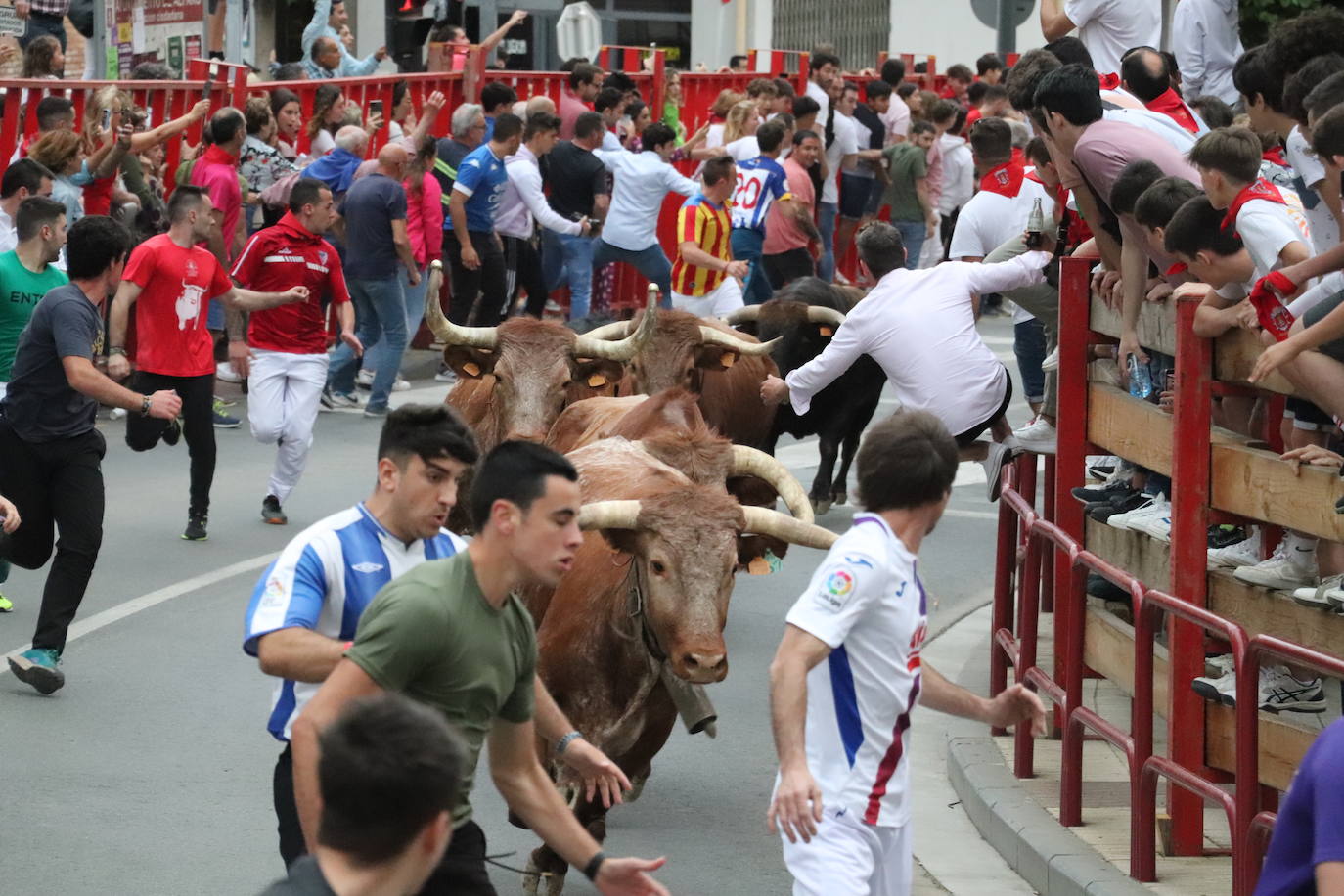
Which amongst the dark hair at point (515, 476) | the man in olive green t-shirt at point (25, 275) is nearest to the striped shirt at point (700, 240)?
the man in olive green t-shirt at point (25, 275)

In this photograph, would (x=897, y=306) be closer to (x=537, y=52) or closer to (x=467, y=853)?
(x=467, y=853)

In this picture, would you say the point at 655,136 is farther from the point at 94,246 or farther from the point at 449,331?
the point at 94,246

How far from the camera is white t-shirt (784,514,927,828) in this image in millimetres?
4945

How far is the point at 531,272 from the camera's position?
1947 cm

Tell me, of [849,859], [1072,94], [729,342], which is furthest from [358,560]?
[729,342]

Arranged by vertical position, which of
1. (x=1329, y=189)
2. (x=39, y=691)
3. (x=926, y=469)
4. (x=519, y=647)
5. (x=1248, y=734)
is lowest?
(x=39, y=691)

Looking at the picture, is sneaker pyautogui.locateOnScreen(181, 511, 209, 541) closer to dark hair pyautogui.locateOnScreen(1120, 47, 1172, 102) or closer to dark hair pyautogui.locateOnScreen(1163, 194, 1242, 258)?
dark hair pyautogui.locateOnScreen(1120, 47, 1172, 102)

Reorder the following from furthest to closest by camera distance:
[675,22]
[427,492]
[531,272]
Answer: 1. [675,22]
2. [531,272]
3. [427,492]

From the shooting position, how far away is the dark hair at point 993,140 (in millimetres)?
13469

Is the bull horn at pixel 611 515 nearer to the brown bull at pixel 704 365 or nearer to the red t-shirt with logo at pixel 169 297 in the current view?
the brown bull at pixel 704 365

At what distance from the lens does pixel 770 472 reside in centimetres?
808

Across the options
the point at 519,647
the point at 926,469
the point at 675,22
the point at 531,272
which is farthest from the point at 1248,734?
the point at 675,22

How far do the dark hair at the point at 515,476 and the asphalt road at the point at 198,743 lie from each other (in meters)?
2.85

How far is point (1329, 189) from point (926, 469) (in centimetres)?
255
